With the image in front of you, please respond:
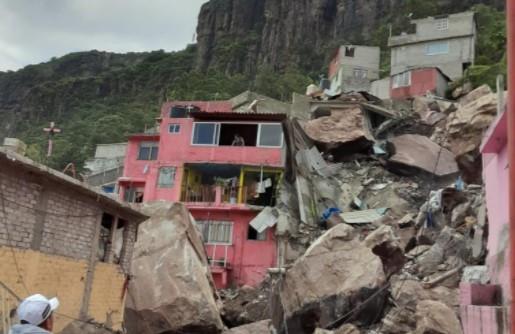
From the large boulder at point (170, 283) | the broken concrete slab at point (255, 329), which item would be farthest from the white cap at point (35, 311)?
the large boulder at point (170, 283)

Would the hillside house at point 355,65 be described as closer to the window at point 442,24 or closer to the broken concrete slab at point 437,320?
the window at point 442,24

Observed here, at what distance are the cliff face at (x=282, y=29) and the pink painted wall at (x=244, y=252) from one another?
46855 millimetres

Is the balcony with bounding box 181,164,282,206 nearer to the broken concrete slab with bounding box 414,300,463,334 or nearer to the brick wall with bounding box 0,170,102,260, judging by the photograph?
the brick wall with bounding box 0,170,102,260

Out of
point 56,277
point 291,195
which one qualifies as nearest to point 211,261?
point 291,195

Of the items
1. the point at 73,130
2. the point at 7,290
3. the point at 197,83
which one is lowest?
the point at 7,290

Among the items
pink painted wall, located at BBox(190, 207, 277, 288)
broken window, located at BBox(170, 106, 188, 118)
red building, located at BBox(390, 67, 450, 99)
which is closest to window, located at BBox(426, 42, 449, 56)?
red building, located at BBox(390, 67, 450, 99)

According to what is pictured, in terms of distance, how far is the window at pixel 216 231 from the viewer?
25078 millimetres

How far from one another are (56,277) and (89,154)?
3744 centimetres

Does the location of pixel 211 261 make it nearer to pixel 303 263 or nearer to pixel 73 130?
pixel 303 263

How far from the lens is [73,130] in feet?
192

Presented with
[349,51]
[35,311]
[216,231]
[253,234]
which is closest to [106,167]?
[216,231]

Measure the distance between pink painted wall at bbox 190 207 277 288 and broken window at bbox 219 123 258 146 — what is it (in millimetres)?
3883

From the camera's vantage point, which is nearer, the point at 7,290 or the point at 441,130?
the point at 7,290

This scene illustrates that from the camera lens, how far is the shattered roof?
1013cm
